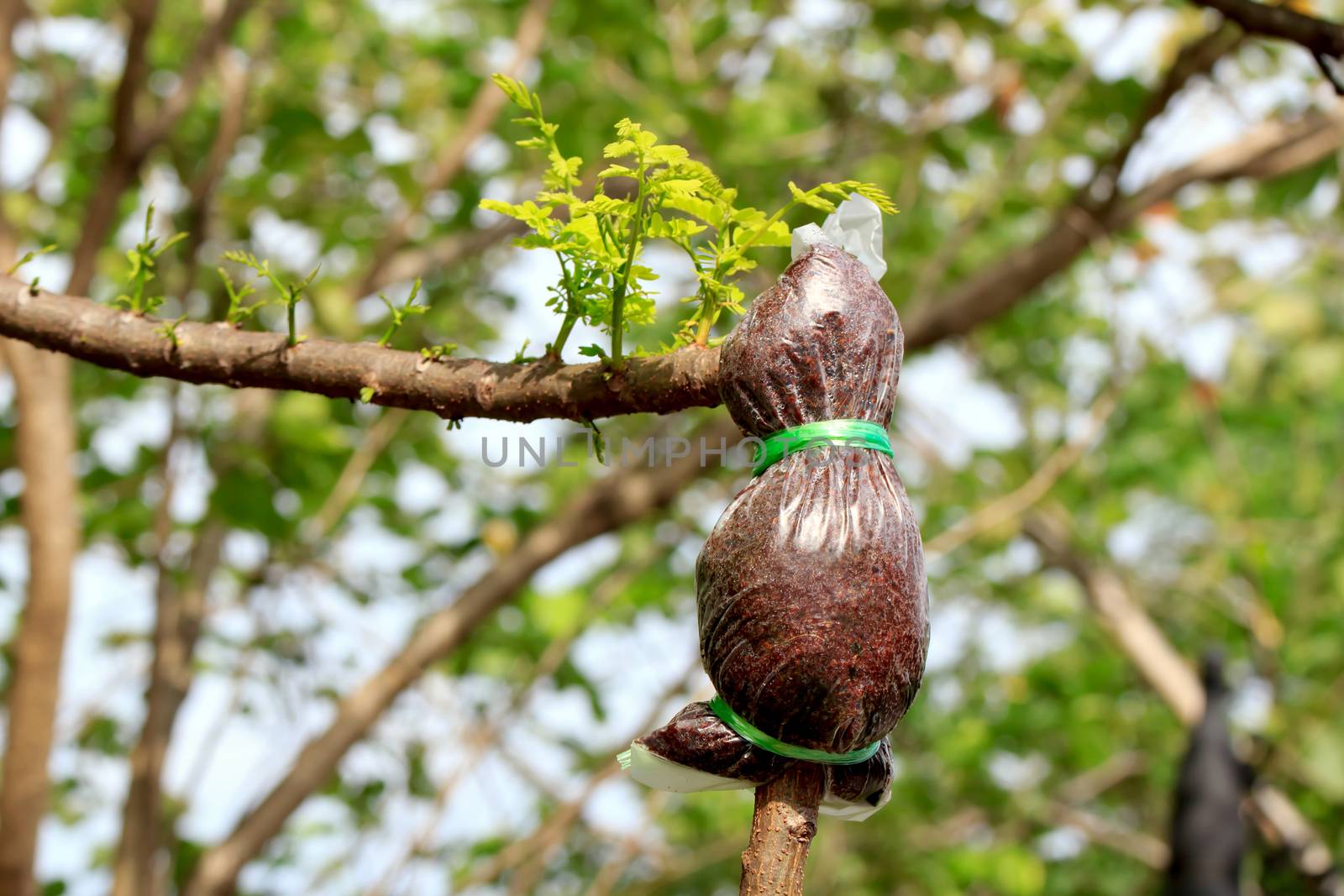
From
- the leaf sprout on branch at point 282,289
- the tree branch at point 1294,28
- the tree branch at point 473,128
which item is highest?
the tree branch at point 473,128

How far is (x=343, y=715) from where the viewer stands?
2.12 m

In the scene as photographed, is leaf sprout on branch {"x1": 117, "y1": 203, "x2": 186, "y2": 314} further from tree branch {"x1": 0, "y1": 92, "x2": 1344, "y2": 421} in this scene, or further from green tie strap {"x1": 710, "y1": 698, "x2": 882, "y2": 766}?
green tie strap {"x1": 710, "y1": 698, "x2": 882, "y2": 766}

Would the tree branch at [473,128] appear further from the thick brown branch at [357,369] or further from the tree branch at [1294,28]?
the thick brown branch at [357,369]

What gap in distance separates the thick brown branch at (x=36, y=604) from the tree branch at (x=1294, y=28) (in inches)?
61.6

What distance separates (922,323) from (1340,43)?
1.12 meters

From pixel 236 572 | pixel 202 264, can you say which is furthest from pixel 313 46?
pixel 236 572

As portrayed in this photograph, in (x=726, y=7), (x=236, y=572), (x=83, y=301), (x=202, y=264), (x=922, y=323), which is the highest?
(x=726, y=7)

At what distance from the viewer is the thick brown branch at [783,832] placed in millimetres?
593

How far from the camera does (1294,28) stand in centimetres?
105

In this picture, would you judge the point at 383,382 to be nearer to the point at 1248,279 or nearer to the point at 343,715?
the point at 343,715

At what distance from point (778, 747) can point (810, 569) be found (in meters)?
0.09

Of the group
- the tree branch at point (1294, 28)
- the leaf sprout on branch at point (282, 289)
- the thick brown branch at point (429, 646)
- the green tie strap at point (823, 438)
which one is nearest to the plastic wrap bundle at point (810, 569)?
the green tie strap at point (823, 438)

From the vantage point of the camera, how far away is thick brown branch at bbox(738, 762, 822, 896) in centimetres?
59

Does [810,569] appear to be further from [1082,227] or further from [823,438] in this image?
[1082,227]
